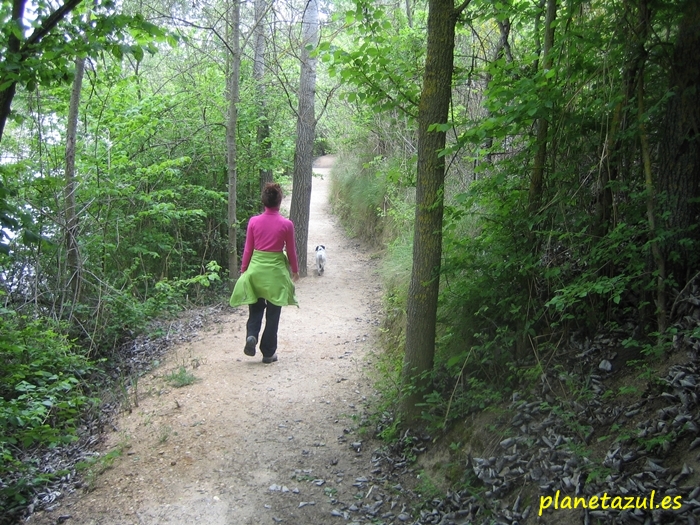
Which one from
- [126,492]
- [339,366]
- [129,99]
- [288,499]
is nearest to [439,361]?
[288,499]

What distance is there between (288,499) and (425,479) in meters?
1.14

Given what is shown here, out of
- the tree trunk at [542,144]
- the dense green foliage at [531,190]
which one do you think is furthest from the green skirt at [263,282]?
the tree trunk at [542,144]

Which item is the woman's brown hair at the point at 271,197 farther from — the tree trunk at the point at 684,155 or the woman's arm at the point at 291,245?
the tree trunk at the point at 684,155

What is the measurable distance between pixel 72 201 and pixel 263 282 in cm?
362

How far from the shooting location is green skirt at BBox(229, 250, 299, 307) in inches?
265

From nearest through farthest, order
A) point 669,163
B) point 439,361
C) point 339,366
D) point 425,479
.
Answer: point 669,163 < point 425,479 < point 439,361 < point 339,366

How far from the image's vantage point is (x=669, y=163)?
396 cm

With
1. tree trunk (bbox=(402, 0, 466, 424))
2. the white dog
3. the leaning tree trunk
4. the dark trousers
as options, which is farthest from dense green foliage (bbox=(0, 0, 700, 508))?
the leaning tree trunk

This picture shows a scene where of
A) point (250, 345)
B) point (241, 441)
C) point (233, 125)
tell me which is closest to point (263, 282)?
point (250, 345)

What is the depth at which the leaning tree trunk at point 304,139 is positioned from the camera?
39.1ft

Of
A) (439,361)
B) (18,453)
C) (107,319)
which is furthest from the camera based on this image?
(107,319)

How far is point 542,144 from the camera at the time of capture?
4.54m

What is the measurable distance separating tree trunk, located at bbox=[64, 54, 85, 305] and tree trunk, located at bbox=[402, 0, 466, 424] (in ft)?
18.1

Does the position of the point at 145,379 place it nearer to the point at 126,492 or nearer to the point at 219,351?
the point at 219,351
